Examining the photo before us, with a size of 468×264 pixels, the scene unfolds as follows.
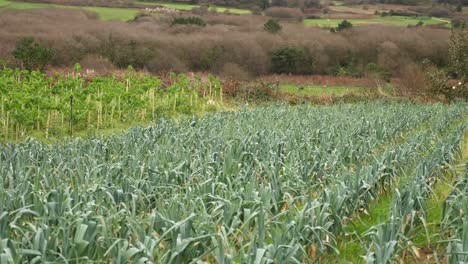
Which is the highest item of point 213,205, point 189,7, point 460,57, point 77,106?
point 213,205

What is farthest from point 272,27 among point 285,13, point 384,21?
point 384,21

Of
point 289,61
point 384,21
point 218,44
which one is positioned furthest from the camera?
point 384,21

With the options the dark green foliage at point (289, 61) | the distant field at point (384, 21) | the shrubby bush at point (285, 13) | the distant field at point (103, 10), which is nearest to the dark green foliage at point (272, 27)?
the dark green foliage at point (289, 61)

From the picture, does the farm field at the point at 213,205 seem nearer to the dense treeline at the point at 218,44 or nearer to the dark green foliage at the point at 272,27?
the dense treeline at the point at 218,44

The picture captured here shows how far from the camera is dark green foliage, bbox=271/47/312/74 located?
4050 cm

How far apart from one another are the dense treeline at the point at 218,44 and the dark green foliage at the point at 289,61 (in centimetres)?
7

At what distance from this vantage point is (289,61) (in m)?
40.8

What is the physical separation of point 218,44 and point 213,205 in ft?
114

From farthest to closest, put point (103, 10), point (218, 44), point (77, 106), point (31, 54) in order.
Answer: point (103, 10), point (218, 44), point (31, 54), point (77, 106)

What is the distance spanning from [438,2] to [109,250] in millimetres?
68585

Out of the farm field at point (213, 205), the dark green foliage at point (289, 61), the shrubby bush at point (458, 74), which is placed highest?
the farm field at point (213, 205)

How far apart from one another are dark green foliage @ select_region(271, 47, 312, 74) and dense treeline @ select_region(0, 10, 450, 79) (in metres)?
0.07

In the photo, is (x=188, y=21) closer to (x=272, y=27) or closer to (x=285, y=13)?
(x=272, y=27)

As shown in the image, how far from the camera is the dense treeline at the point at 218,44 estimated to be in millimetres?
35031
